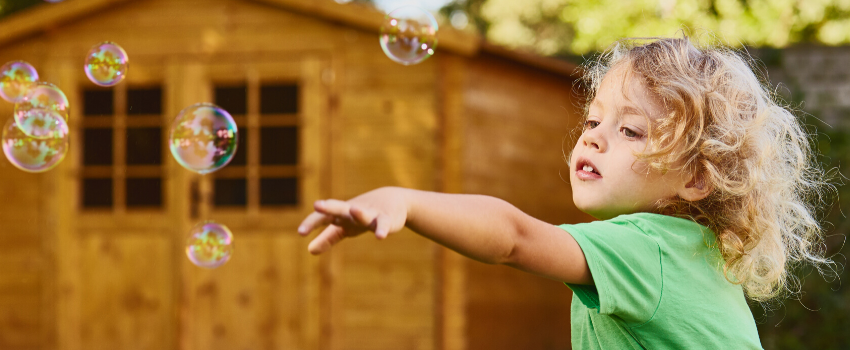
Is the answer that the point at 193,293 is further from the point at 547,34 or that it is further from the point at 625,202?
the point at 547,34

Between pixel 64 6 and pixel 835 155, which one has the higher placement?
pixel 64 6

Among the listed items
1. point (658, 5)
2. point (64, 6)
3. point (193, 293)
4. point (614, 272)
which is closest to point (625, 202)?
point (614, 272)

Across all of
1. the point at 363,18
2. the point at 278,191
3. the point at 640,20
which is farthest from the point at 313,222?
the point at 640,20

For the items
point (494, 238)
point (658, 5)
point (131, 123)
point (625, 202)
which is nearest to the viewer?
point (494, 238)

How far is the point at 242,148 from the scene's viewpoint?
21.3 feet

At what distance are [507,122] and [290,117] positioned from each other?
1.82 meters

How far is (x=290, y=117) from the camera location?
6.05 m

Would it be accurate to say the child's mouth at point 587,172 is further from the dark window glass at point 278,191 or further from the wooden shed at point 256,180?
the dark window glass at point 278,191

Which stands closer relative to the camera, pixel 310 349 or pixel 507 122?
pixel 310 349

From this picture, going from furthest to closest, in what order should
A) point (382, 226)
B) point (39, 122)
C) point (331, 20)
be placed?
1. point (331, 20)
2. point (39, 122)
3. point (382, 226)

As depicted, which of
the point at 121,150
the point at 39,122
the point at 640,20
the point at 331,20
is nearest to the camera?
the point at 39,122

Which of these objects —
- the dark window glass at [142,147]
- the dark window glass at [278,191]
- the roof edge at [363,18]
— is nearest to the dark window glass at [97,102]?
the dark window glass at [142,147]

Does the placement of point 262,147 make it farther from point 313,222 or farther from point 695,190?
point 313,222

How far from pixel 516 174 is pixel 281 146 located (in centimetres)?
201
